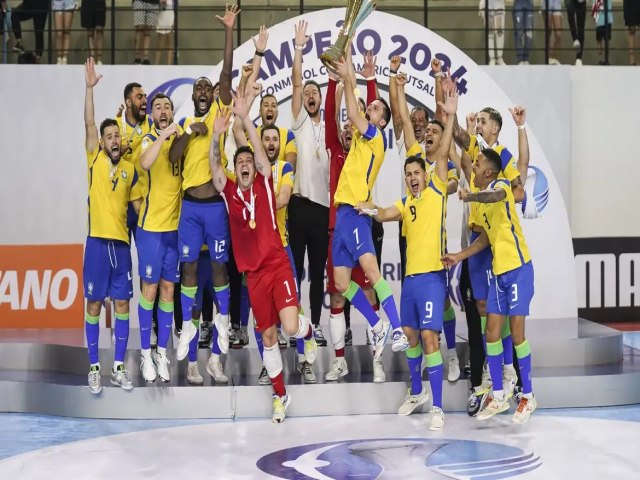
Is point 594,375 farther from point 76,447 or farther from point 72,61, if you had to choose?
point 72,61

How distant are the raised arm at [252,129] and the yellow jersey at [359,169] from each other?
0.63m

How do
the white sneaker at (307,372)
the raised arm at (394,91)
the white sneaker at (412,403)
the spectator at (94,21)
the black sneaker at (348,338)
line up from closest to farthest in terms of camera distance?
the white sneaker at (412,403)
the white sneaker at (307,372)
the raised arm at (394,91)
the black sneaker at (348,338)
the spectator at (94,21)

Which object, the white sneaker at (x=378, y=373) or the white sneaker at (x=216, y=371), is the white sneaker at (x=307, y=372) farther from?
the white sneaker at (x=216, y=371)

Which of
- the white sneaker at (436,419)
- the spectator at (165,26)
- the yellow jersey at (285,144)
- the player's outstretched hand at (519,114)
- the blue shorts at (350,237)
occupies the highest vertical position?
the spectator at (165,26)

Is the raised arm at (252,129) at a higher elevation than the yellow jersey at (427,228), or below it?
higher

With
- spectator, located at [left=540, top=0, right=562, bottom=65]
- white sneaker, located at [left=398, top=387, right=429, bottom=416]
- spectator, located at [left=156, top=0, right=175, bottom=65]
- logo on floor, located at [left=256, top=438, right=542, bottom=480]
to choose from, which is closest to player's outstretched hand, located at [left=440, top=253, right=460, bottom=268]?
white sneaker, located at [left=398, top=387, right=429, bottom=416]

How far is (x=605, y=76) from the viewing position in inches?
478

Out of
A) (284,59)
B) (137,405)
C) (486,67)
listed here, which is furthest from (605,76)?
(137,405)

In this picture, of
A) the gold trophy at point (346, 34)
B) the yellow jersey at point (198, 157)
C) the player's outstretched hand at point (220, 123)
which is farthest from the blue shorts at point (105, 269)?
the gold trophy at point (346, 34)

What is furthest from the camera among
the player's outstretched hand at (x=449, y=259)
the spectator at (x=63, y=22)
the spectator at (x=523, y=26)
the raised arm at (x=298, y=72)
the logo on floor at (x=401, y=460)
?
the spectator at (x=523, y=26)

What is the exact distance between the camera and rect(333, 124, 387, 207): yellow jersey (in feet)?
26.8

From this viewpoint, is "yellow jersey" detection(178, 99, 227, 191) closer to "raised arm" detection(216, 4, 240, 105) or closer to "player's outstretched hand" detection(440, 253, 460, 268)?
"raised arm" detection(216, 4, 240, 105)

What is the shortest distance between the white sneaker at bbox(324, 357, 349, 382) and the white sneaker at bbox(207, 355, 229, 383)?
790 millimetres

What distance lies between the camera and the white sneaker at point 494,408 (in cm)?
785
